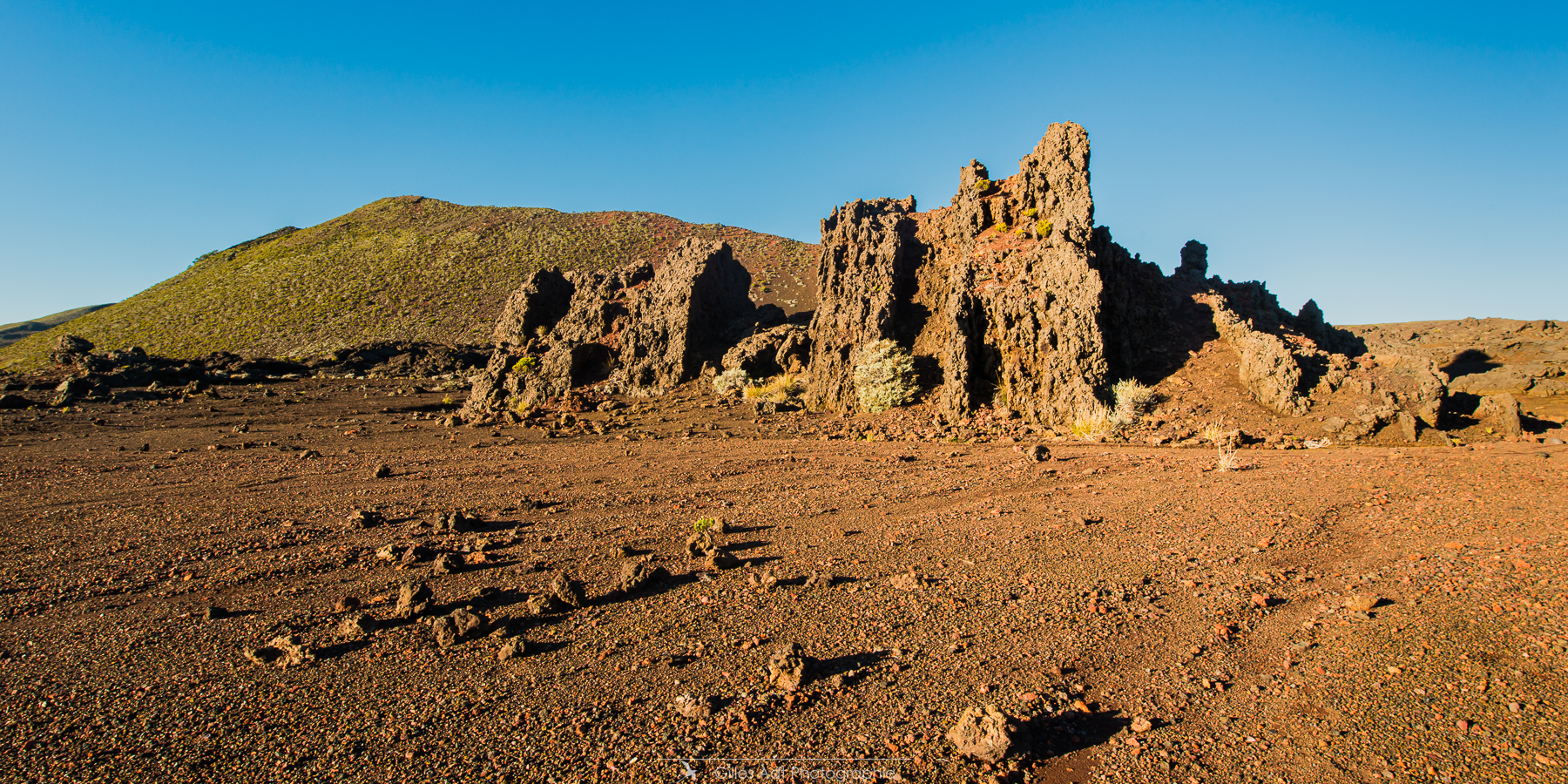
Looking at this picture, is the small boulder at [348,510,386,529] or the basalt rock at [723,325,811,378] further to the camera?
the basalt rock at [723,325,811,378]

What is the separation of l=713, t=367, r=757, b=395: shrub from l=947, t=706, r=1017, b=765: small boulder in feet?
47.6

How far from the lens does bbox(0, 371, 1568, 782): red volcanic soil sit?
3469 millimetres

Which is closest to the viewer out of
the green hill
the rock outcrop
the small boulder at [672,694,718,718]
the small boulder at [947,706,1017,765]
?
the small boulder at [947,706,1017,765]

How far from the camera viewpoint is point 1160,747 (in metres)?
3.46

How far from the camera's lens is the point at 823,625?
16.1 ft

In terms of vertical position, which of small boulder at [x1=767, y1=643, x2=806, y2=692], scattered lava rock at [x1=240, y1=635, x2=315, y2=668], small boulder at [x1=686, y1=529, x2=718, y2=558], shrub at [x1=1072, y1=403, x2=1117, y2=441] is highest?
shrub at [x1=1072, y1=403, x2=1117, y2=441]

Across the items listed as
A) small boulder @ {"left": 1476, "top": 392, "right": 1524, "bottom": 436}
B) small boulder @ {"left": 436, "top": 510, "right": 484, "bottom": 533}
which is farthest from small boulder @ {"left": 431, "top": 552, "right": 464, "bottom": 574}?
small boulder @ {"left": 1476, "top": 392, "right": 1524, "bottom": 436}

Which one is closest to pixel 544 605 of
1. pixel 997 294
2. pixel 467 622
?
pixel 467 622

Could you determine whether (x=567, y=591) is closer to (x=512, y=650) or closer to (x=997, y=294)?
(x=512, y=650)

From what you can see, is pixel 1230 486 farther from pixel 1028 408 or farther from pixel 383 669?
pixel 383 669

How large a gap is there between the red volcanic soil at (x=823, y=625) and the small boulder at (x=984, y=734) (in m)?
0.07

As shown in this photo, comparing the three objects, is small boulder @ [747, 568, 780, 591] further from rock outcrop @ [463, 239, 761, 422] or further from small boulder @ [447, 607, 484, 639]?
rock outcrop @ [463, 239, 761, 422]

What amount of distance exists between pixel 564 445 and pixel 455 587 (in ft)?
24.8

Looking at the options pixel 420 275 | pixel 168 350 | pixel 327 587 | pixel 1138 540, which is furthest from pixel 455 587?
pixel 420 275
